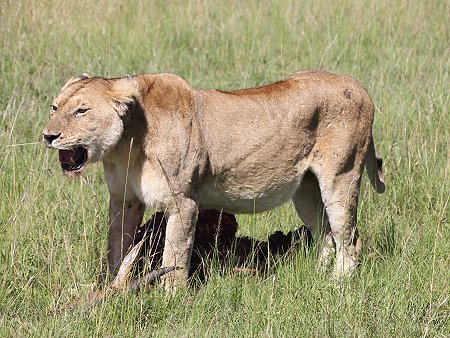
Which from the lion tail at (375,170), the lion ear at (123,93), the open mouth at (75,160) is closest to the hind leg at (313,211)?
the lion tail at (375,170)

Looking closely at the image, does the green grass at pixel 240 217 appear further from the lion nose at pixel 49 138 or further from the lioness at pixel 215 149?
the lion nose at pixel 49 138

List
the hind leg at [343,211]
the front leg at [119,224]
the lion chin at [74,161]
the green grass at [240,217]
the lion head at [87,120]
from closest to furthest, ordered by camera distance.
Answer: the green grass at [240,217] < the lion head at [87,120] < the lion chin at [74,161] < the front leg at [119,224] < the hind leg at [343,211]

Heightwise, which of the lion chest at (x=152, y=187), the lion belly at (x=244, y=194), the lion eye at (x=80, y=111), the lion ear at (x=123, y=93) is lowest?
the lion belly at (x=244, y=194)

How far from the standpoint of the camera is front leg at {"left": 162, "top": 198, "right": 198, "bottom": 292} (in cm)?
529

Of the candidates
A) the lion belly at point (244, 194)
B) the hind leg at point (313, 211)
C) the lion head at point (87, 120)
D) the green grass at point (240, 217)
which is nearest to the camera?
the green grass at point (240, 217)

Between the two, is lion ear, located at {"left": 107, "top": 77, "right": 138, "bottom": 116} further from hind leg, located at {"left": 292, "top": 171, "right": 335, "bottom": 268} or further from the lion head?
hind leg, located at {"left": 292, "top": 171, "right": 335, "bottom": 268}

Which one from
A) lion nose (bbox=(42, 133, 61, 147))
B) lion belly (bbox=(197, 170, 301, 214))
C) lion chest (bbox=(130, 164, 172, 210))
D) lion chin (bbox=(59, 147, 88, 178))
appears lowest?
lion belly (bbox=(197, 170, 301, 214))

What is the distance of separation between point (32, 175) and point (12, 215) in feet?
2.71

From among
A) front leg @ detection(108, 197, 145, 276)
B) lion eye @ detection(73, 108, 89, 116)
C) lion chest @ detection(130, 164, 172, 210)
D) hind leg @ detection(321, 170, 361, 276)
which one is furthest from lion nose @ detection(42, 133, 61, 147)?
hind leg @ detection(321, 170, 361, 276)

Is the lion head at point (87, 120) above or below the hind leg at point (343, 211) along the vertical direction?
above

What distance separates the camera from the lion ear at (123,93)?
5.13 meters

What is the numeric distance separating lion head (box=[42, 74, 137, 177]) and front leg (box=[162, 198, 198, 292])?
19.9 inches

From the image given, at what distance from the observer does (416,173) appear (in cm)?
687

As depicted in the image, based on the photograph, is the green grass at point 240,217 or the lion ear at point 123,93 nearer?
the green grass at point 240,217
